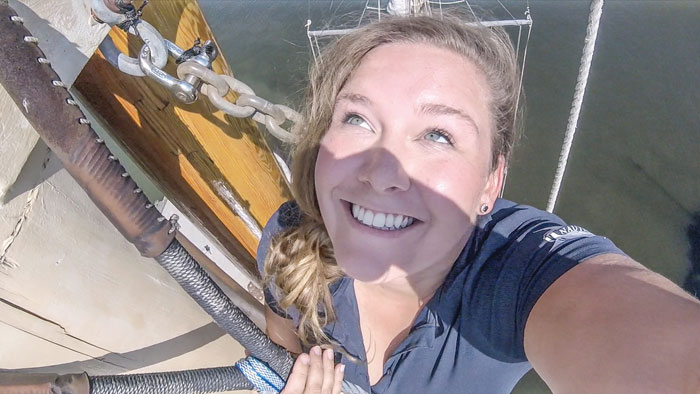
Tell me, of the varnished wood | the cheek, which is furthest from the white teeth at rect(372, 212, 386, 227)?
the varnished wood

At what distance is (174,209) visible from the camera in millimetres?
1511

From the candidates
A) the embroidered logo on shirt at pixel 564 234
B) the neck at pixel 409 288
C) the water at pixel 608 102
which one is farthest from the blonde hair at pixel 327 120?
the water at pixel 608 102

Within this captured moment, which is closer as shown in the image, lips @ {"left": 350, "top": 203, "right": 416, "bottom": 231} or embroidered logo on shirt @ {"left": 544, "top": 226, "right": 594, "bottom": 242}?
embroidered logo on shirt @ {"left": 544, "top": 226, "right": 594, "bottom": 242}

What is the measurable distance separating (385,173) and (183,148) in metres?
0.66

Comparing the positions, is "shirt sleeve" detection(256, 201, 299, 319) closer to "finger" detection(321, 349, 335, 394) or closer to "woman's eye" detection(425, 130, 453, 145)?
"finger" detection(321, 349, 335, 394)

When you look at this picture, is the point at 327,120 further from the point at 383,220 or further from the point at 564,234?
the point at 564,234

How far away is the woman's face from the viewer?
0.97m

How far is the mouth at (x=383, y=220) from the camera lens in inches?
41.1

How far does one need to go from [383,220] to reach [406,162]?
15 cm

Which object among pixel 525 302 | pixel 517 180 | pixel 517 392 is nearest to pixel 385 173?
pixel 525 302

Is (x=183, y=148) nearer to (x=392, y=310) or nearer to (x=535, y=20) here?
(x=392, y=310)

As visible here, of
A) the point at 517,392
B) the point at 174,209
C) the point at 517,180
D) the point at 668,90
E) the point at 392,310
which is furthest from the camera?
the point at 668,90

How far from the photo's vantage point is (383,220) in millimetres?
1049

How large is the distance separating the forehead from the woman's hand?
27.4 inches
